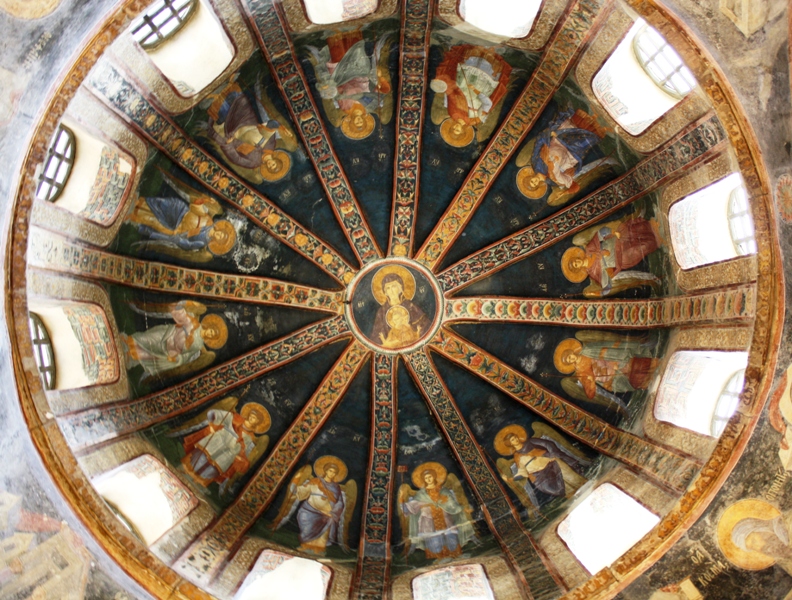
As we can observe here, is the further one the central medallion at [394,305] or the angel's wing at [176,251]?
the central medallion at [394,305]

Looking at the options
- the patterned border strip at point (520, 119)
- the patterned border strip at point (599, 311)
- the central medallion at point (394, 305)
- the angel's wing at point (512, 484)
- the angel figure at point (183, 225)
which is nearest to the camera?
the patterned border strip at point (520, 119)

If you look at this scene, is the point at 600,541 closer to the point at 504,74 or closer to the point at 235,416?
the point at 235,416

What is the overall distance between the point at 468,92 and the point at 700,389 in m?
5.53

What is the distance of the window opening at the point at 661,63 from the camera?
10578mm

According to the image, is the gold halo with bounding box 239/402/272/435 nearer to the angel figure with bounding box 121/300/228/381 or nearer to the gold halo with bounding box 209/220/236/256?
the angel figure with bounding box 121/300/228/381

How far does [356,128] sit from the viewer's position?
530 inches

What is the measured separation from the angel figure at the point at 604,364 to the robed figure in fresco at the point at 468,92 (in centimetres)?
363

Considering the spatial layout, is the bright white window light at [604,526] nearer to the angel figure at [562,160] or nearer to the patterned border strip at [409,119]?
the angel figure at [562,160]

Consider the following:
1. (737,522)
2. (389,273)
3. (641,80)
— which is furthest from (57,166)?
(737,522)

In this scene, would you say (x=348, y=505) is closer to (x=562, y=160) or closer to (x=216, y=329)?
(x=216, y=329)

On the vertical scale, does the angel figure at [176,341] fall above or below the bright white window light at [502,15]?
below

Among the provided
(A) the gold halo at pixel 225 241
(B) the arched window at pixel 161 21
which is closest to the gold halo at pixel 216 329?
(A) the gold halo at pixel 225 241

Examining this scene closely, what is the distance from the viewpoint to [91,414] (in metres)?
11.2

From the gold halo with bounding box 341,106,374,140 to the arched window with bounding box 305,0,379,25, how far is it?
5.66 ft
